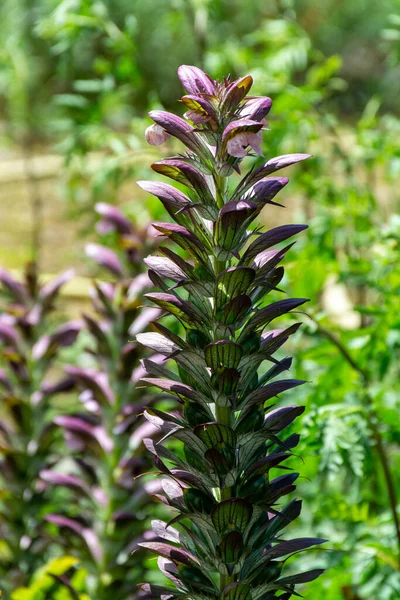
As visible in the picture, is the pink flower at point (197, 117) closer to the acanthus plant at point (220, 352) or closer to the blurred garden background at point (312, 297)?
the acanthus plant at point (220, 352)

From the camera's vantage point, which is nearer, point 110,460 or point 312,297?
point 110,460

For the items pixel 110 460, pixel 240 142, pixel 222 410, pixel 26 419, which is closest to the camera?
pixel 240 142

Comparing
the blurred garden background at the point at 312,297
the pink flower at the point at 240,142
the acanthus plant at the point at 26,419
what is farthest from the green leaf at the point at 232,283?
the acanthus plant at the point at 26,419

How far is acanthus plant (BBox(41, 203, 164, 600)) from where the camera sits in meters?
1.55

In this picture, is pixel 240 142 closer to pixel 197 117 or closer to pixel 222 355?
pixel 197 117

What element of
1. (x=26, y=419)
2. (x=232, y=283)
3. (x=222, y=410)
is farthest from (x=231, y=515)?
(x=26, y=419)

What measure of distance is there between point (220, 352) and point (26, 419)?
3.19 feet

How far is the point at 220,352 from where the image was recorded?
2.77 ft

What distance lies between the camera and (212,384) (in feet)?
2.87

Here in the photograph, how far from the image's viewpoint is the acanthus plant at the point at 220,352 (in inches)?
33.2

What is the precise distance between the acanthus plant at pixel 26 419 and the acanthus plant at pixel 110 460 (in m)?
0.11

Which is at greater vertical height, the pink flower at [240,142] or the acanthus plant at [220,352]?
the pink flower at [240,142]

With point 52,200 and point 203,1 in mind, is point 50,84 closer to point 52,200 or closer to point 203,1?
point 52,200

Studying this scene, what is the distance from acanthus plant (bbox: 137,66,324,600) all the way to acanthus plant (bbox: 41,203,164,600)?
2.10ft
